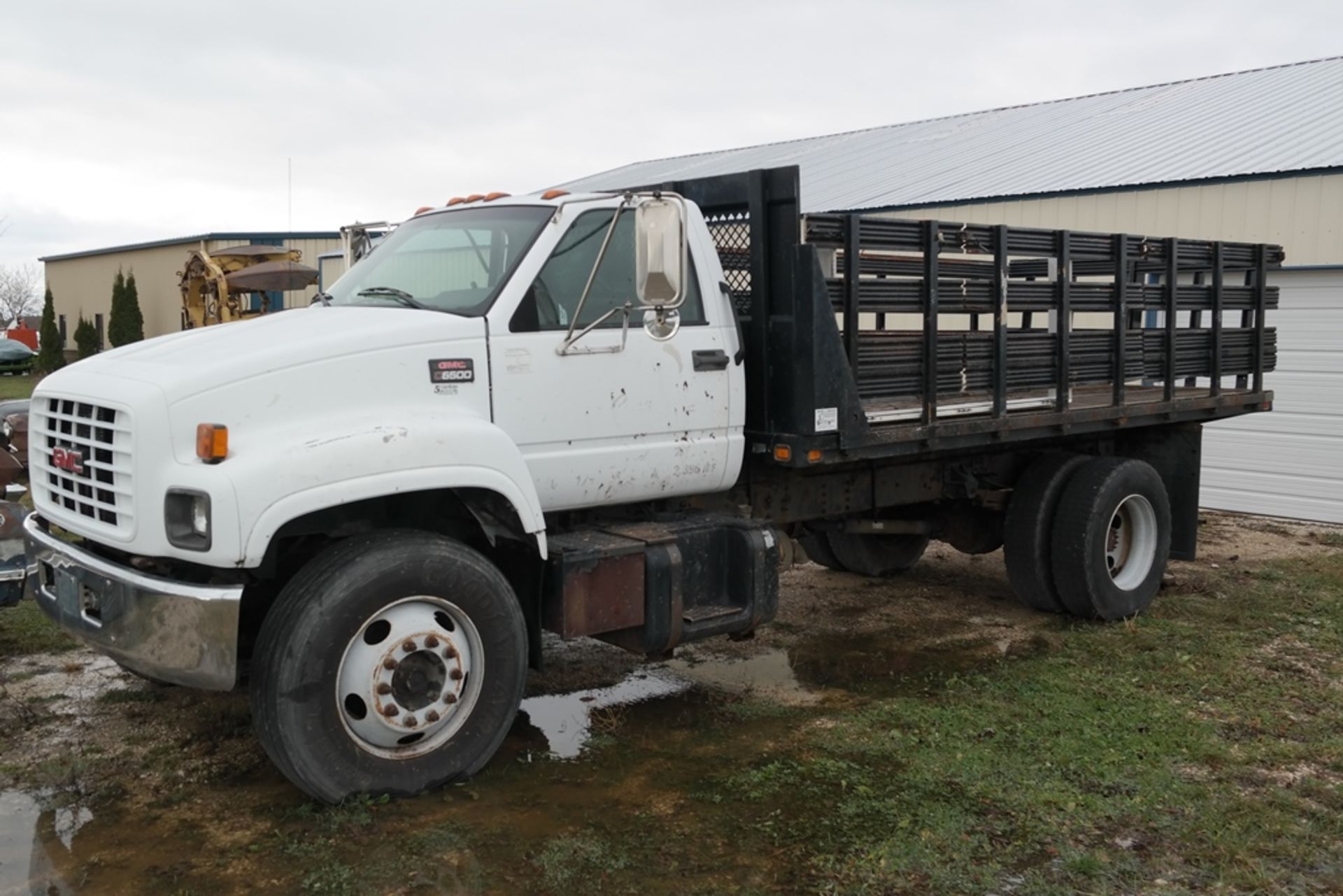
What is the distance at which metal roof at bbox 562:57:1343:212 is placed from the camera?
13352 millimetres

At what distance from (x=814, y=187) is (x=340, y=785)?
15846 mm

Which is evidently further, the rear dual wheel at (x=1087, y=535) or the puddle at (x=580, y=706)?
the rear dual wheel at (x=1087, y=535)

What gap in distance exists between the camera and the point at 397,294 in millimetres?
5609

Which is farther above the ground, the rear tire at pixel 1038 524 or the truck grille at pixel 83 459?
the truck grille at pixel 83 459

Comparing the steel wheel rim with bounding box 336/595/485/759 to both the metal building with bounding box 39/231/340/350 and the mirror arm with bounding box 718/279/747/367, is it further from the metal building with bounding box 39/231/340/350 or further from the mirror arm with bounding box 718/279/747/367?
the metal building with bounding box 39/231/340/350

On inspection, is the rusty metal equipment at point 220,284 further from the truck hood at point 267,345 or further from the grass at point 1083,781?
the grass at point 1083,781

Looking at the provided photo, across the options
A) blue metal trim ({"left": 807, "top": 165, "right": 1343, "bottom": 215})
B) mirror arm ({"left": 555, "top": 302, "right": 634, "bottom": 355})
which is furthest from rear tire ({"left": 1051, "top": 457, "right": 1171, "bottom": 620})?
mirror arm ({"left": 555, "top": 302, "right": 634, "bottom": 355})

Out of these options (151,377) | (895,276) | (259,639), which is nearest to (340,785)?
(259,639)

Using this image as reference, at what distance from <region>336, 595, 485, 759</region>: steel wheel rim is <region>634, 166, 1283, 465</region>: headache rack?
2.03 metres

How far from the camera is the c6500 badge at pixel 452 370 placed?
5047 millimetres

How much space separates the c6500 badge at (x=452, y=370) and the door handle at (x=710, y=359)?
47.4 inches

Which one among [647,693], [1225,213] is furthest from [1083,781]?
[1225,213]

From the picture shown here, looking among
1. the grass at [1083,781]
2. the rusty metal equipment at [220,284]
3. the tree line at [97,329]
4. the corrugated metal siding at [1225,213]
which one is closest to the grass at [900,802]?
the grass at [1083,781]

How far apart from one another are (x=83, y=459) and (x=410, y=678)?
1588mm
